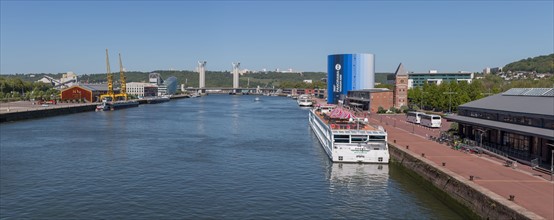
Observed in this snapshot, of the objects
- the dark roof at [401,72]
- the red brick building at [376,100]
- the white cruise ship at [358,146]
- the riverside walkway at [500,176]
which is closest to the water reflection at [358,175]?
the white cruise ship at [358,146]

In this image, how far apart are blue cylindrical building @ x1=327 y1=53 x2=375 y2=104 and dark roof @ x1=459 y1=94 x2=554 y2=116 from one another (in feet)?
386

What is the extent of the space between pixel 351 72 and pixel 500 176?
5568 inches

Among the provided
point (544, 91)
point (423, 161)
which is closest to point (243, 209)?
point (423, 161)

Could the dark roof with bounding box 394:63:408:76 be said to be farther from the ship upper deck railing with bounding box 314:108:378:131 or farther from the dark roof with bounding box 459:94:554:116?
the dark roof with bounding box 459:94:554:116

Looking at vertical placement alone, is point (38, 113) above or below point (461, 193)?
above

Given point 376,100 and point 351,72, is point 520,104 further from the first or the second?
point 351,72

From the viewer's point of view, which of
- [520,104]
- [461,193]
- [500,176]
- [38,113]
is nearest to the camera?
[461,193]

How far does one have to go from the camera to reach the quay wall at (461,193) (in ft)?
86.5

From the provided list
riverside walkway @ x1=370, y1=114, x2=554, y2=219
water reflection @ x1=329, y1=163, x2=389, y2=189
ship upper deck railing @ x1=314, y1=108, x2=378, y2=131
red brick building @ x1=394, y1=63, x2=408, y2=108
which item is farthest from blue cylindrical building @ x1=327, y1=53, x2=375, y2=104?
water reflection @ x1=329, y1=163, x2=389, y2=189

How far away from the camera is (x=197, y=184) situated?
41844mm

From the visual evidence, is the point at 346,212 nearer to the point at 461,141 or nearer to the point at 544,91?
the point at 461,141

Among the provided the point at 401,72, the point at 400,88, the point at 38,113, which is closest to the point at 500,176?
the point at 400,88

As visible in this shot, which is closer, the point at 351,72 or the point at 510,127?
the point at 510,127

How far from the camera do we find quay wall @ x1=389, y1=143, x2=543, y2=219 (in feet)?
86.5
